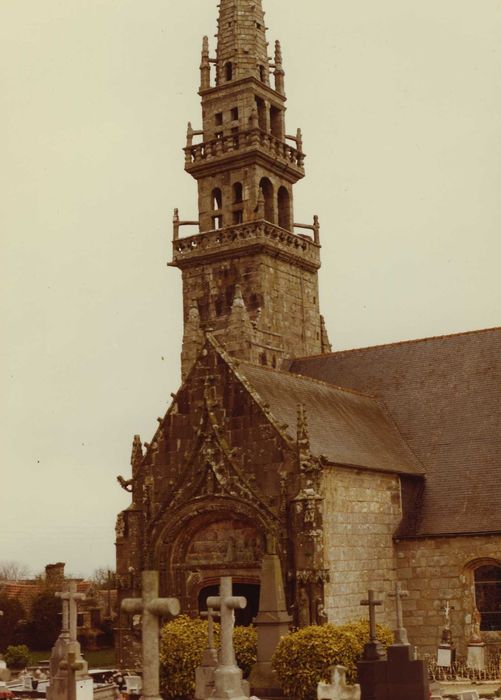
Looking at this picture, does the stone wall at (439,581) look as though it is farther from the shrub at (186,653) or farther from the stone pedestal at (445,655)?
the shrub at (186,653)

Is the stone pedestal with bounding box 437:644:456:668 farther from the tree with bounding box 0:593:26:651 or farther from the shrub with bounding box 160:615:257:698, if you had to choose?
the tree with bounding box 0:593:26:651

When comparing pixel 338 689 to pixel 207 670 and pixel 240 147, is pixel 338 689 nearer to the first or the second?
pixel 207 670

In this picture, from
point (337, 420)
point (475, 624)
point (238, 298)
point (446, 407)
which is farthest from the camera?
point (238, 298)

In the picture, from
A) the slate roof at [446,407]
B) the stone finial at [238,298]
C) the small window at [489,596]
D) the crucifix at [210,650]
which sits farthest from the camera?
the stone finial at [238,298]

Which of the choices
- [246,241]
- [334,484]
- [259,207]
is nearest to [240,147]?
[259,207]

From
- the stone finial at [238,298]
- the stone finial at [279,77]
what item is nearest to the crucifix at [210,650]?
the stone finial at [238,298]

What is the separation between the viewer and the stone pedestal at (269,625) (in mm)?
21125

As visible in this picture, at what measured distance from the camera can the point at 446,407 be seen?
3064cm

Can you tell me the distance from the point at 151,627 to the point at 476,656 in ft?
51.1

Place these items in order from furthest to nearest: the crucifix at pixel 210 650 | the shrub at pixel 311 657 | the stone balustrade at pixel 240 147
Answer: the stone balustrade at pixel 240 147, the crucifix at pixel 210 650, the shrub at pixel 311 657

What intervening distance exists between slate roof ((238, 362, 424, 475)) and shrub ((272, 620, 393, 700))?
541cm

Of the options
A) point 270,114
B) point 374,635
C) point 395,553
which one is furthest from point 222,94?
point 374,635

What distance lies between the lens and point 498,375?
1197 inches

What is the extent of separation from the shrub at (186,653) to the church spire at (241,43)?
76.1 feet
